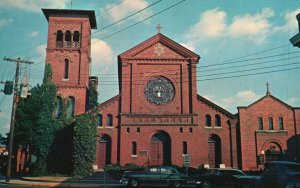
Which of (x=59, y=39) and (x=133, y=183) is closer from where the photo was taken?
(x=133, y=183)

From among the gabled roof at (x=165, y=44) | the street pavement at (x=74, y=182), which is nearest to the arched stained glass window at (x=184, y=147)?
the street pavement at (x=74, y=182)

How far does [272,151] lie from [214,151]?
6718mm

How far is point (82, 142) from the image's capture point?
110 ft

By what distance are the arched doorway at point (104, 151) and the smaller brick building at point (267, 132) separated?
15.1 m

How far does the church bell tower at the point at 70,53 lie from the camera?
39.9 m

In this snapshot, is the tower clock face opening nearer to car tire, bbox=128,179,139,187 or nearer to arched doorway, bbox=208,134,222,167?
arched doorway, bbox=208,134,222,167

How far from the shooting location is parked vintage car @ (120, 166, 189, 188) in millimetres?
23219

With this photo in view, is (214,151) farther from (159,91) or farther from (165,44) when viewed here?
(165,44)

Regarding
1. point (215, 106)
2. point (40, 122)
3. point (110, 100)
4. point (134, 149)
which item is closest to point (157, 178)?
point (134, 149)

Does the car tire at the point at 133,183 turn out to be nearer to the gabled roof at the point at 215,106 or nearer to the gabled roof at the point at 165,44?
the gabled roof at the point at 215,106

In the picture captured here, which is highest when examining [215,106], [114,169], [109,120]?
[215,106]

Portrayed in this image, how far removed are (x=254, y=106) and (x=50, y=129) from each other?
2384 centimetres

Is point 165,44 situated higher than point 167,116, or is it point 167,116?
point 165,44

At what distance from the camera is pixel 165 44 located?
135 ft
